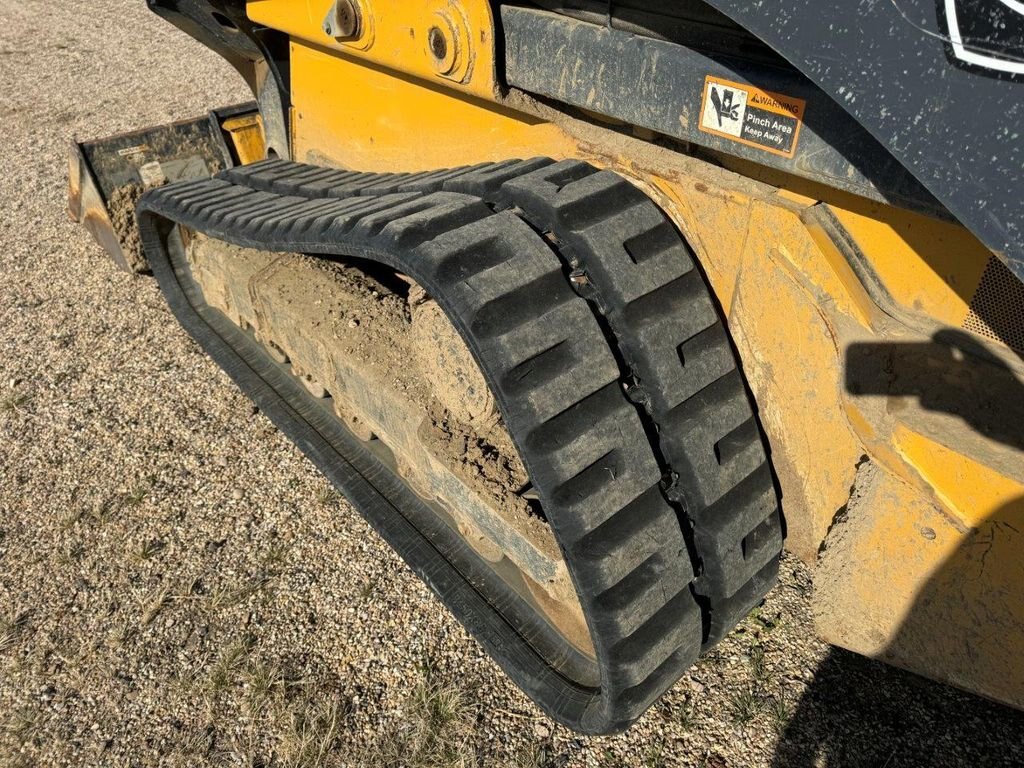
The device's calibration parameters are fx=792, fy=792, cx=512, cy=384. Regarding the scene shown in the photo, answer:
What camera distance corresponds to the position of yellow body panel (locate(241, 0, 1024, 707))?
56.7 inches

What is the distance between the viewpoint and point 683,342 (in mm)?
1711

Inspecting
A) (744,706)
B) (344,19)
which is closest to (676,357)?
(744,706)

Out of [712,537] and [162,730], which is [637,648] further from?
[162,730]

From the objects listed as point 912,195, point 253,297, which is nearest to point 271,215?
point 253,297

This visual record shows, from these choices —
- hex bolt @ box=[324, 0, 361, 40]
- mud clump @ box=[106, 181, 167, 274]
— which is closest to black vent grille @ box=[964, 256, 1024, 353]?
hex bolt @ box=[324, 0, 361, 40]

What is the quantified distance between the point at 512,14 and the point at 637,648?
4.68ft

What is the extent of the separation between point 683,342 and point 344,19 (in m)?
1.46

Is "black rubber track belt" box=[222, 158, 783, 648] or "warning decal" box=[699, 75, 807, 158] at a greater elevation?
"warning decal" box=[699, 75, 807, 158]

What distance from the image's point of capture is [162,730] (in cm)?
219

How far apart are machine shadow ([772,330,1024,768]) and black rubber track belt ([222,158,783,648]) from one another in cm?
30

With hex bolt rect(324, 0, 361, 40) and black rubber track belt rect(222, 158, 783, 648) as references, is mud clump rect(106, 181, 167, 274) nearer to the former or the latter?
hex bolt rect(324, 0, 361, 40)

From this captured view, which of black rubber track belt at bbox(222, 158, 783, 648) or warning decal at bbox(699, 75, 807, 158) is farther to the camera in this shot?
black rubber track belt at bbox(222, 158, 783, 648)

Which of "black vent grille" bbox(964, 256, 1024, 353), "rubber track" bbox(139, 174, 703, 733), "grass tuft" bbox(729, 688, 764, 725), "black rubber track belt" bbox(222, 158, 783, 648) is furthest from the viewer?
"grass tuft" bbox(729, 688, 764, 725)

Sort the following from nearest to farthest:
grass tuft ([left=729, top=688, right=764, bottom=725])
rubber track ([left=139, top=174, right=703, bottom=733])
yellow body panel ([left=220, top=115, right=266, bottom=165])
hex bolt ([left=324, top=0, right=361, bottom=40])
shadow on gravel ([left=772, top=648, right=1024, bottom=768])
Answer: rubber track ([left=139, top=174, right=703, bottom=733]) < shadow on gravel ([left=772, top=648, right=1024, bottom=768]) < grass tuft ([left=729, top=688, right=764, bottom=725]) < hex bolt ([left=324, top=0, right=361, bottom=40]) < yellow body panel ([left=220, top=115, right=266, bottom=165])
